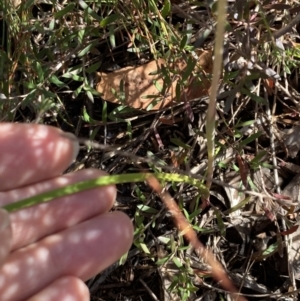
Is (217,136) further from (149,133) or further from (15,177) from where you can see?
(15,177)

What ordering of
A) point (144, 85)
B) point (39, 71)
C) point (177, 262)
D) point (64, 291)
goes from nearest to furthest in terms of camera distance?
point (64, 291)
point (39, 71)
point (177, 262)
point (144, 85)

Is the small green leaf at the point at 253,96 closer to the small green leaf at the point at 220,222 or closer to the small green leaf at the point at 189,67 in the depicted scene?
the small green leaf at the point at 189,67

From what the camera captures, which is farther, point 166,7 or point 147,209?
point 147,209

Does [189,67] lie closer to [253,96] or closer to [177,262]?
[253,96]

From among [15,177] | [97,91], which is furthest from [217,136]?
[15,177]

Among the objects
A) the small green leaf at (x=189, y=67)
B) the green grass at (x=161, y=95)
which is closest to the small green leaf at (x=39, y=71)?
the green grass at (x=161, y=95)

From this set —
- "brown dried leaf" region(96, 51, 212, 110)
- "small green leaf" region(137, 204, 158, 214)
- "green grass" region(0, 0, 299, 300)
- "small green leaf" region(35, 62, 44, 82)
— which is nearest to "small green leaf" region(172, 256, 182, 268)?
"green grass" region(0, 0, 299, 300)

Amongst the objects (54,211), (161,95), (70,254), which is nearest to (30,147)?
(54,211)
